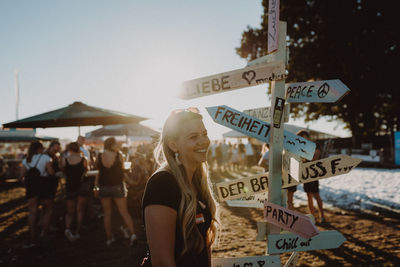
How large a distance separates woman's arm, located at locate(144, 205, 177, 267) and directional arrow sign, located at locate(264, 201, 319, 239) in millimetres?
808

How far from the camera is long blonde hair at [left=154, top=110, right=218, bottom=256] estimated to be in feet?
4.56

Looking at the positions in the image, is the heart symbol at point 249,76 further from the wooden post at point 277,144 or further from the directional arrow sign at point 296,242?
the directional arrow sign at point 296,242

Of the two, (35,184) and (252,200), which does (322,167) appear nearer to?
(252,200)

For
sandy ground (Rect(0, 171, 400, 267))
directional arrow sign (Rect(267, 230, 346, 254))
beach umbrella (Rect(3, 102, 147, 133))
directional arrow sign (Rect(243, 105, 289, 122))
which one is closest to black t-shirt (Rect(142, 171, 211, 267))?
directional arrow sign (Rect(267, 230, 346, 254))

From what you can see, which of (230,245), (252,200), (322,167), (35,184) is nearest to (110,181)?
(35,184)

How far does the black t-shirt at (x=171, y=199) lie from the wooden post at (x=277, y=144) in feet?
2.11

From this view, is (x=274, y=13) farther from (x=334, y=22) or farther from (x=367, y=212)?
(x=334, y=22)

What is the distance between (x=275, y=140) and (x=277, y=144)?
1.3 inches

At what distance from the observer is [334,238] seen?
1732 millimetres

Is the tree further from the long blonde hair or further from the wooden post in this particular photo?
the long blonde hair

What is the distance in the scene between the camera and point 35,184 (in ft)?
16.2

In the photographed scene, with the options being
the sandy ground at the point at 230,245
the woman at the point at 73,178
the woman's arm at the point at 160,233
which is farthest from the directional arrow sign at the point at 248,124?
the woman at the point at 73,178

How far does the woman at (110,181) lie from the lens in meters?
4.64

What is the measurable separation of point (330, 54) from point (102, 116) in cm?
1548
